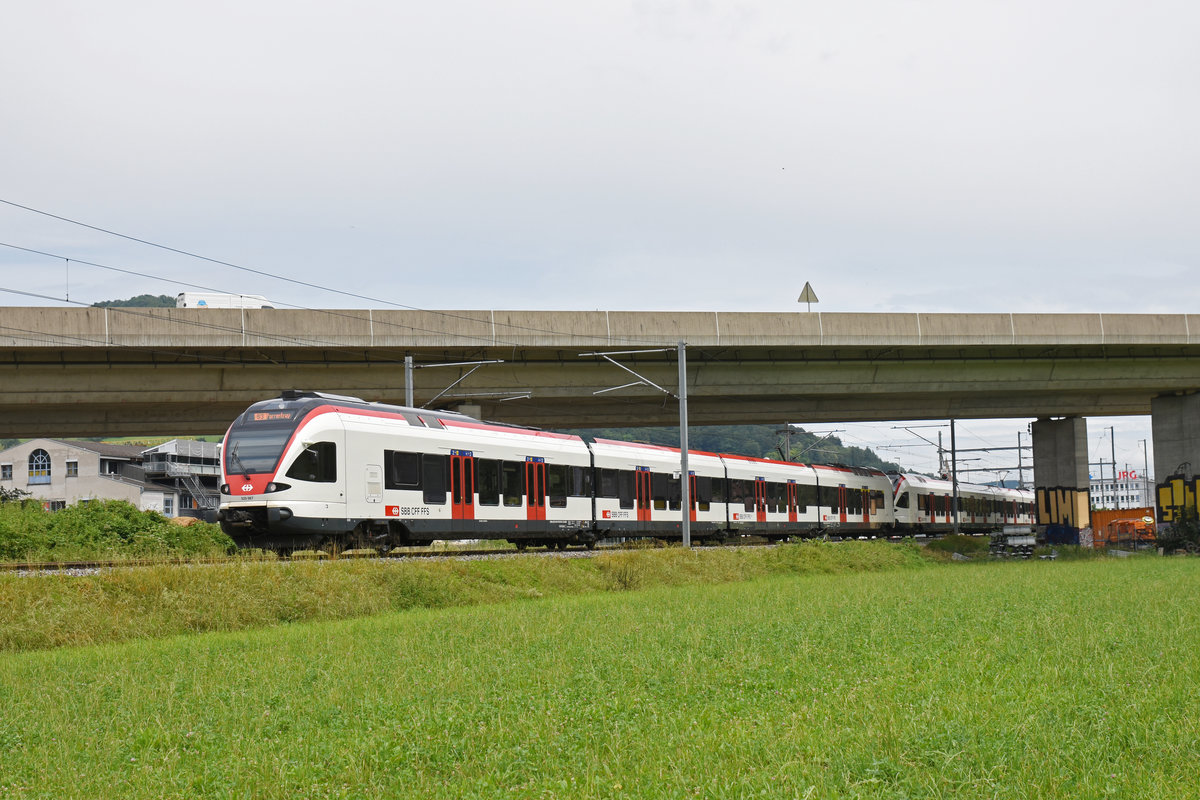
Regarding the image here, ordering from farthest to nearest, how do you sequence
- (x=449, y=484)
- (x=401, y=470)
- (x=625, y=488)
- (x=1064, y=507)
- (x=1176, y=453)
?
(x=1064, y=507) < (x=1176, y=453) < (x=625, y=488) < (x=449, y=484) < (x=401, y=470)

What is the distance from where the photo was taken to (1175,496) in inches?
1863

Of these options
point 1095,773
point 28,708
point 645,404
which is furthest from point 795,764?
point 645,404

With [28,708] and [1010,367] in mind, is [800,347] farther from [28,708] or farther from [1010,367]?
[28,708]

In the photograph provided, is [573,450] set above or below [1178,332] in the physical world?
below

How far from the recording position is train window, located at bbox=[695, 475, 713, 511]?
1523 inches

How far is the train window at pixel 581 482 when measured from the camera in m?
32.1

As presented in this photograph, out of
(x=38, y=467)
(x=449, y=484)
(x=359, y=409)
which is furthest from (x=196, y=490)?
(x=359, y=409)

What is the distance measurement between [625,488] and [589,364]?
7.64m

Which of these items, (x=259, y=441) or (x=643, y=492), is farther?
(x=643, y=492)

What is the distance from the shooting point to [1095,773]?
6.77 m

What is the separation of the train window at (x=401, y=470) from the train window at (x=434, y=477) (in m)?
0.22

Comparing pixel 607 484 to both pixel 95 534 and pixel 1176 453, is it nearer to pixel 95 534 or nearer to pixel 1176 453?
pixel 95 534

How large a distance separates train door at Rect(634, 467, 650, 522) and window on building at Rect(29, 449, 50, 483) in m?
66.2

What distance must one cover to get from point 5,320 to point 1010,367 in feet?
118
